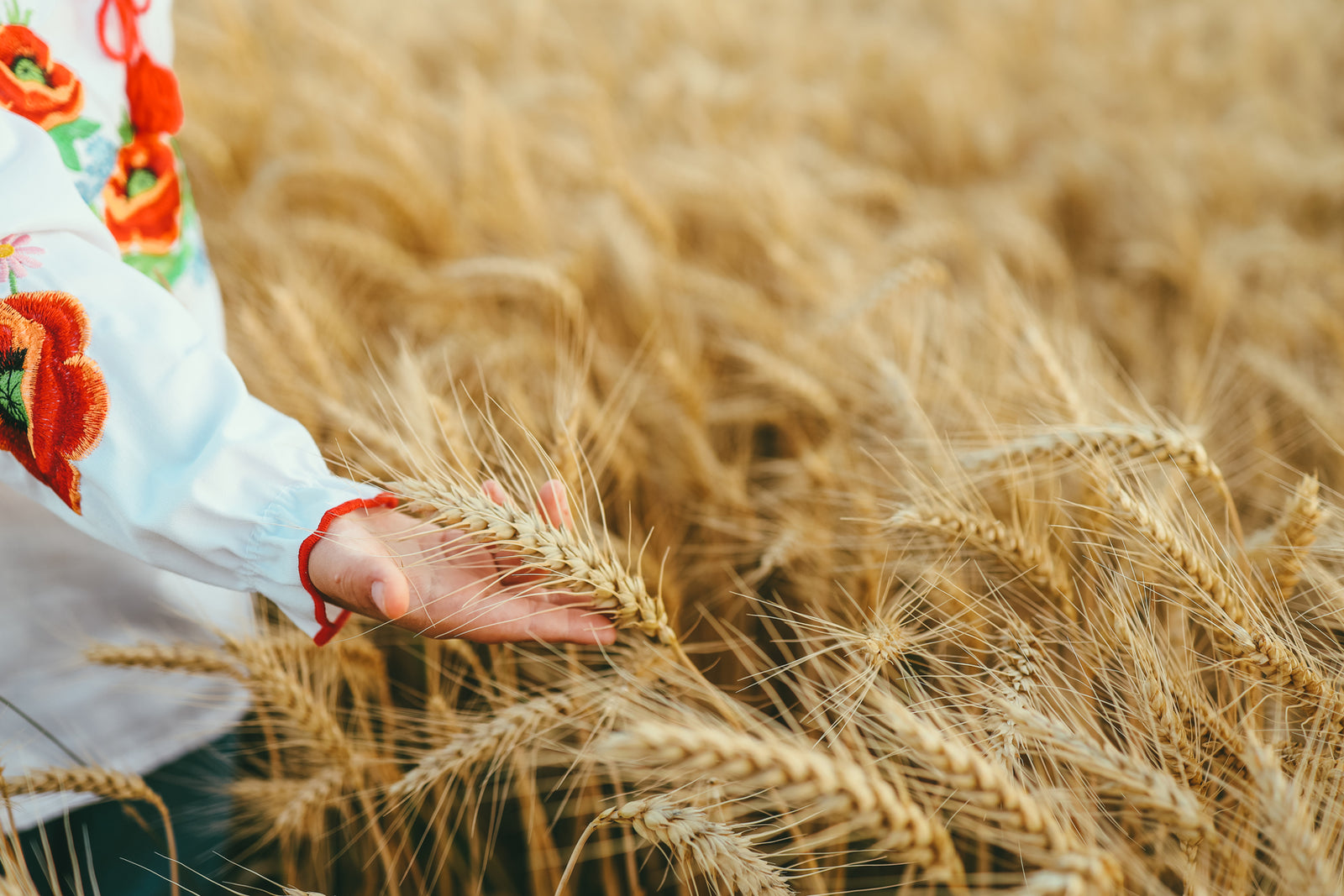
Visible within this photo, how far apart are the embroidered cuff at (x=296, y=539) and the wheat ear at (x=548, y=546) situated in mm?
52

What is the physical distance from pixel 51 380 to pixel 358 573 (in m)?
0.30

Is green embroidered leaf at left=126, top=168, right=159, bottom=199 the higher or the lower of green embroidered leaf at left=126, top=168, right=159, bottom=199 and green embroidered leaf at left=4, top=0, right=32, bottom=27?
the lower

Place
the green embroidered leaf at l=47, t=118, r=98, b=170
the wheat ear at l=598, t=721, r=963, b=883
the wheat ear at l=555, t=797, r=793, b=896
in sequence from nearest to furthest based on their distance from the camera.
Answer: the wheat ear at l=598, t=721, r=963, b=883 < the wheat ear at l=555, t=797, r=793, b=896 < the green embroidered leaf at l=47, t=118, r=98, b=170

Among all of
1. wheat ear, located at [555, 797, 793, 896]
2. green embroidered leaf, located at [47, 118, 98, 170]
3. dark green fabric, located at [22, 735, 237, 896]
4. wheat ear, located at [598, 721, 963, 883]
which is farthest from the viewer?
dark green fabric, located at [22, 735, 237, 896]

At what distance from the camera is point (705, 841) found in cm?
60

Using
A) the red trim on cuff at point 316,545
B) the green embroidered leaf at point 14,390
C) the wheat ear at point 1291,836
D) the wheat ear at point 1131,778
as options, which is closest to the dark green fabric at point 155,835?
the red trim on cuff at point 316,545

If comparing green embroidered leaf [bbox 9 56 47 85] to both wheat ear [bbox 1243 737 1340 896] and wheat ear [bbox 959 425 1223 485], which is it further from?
wheat ear [bbox 1243 737 1340 896]

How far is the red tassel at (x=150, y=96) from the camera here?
2.54 ft

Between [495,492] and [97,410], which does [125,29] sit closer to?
[97,410]

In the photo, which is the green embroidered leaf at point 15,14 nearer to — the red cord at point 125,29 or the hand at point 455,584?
the red cord at point 125,29

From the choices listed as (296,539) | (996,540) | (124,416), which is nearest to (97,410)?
(124,416)

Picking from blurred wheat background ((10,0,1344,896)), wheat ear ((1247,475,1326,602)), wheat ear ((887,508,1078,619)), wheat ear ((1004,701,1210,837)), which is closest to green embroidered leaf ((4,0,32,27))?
blurred wheat background ((10,0,1344,896))

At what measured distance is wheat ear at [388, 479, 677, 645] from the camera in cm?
62

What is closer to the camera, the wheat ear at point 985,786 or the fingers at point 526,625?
the wheat ear at point 985,786
